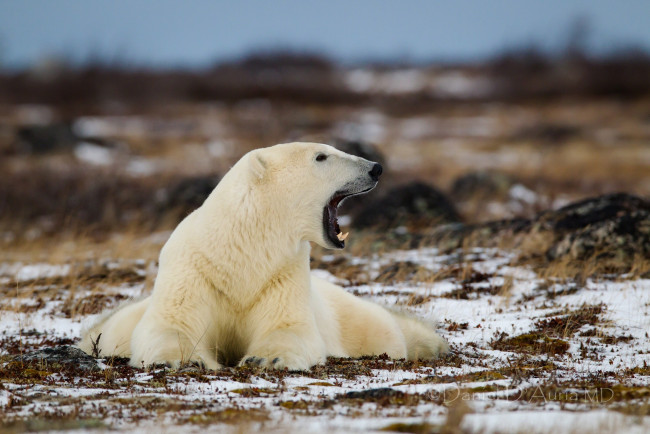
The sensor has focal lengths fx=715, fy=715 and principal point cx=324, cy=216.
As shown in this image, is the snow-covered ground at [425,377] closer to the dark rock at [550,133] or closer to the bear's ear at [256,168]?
the bear's ear at [256,168]

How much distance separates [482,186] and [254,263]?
12.6 meters

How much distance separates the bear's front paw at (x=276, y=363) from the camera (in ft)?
15.3

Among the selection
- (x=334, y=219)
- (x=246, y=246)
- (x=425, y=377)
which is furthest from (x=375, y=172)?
(x=425, y=377)

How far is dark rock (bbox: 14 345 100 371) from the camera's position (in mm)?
4777

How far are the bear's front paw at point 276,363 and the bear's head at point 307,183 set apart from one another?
0.92m

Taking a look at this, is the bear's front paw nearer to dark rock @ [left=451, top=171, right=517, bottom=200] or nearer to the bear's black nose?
the bear's black nose

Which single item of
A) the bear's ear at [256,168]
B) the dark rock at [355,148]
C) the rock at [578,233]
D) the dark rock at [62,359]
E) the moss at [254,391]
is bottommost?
the dark rock at [62,359]

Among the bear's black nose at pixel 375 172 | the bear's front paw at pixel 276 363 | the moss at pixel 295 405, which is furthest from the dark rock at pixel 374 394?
the bear's black nose at pixel 375 172

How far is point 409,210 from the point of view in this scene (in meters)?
12.3

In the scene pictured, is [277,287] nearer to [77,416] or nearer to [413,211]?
[77,416]

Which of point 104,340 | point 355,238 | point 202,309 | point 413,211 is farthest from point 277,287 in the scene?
point 413,211

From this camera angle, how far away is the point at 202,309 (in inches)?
194

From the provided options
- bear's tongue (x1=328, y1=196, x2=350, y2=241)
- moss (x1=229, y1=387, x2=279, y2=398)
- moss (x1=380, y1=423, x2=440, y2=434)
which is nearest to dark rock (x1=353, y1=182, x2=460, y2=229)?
bear's tongue (x1=328, y1=196, x2=350, y2=241)

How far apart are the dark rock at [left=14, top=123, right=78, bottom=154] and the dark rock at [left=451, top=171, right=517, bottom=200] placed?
43.3 ft
